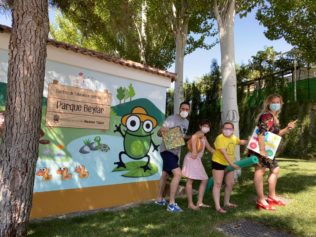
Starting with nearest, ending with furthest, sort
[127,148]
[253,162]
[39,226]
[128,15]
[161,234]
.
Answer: [161,234] → [39,226] → [253,162] → [127,148] → [128,15]

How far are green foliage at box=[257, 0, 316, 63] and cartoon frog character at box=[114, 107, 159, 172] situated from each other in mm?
6851

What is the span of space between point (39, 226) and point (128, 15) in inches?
407

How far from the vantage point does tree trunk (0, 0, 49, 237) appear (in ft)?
12.8

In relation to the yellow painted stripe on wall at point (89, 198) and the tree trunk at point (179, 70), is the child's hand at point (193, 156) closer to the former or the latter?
the yellow painted stripe on wall at point (89, 198)

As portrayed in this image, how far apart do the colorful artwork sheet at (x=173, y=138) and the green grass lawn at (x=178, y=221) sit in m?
1.12

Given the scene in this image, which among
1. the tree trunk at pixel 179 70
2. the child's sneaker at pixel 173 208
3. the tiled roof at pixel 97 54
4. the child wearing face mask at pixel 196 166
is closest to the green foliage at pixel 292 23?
the tree trunk at pixel 179 70

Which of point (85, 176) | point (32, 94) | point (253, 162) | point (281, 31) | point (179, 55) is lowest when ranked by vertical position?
point (85, 176)

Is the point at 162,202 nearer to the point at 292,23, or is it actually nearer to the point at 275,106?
the point at 275,106

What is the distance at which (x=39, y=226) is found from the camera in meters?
4.93

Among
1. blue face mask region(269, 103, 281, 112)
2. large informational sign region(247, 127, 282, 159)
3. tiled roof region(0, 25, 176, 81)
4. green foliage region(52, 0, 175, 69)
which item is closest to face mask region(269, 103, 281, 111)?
blue face mask region(269, 103, 281, 112)

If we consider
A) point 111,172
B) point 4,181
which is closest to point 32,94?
point 4,181

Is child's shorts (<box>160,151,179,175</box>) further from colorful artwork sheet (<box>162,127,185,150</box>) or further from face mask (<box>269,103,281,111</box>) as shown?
face mask (<box>269,103,281,111</box>)

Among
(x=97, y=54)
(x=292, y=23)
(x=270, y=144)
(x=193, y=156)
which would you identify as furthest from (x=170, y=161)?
(x=292, y=23)

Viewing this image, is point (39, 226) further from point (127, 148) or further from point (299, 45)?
point (299, 45)
